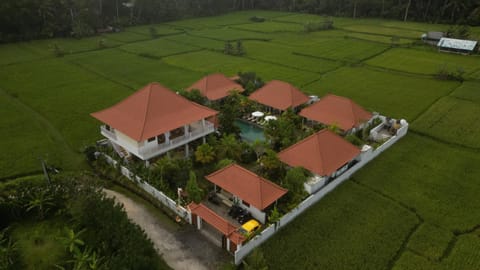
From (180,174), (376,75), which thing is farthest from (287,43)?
(180,174)

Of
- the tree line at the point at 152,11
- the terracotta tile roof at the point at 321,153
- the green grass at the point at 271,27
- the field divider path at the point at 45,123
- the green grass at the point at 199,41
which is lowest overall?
the field divider path at the point at 45,123

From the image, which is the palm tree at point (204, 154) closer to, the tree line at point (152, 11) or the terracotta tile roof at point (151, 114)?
the terracotta tile roof at point (151, 114)

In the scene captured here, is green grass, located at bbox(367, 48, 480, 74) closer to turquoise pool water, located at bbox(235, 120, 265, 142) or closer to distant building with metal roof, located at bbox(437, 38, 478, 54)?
distant building with metal roof, located at bbox(437, 38, 478, 54)

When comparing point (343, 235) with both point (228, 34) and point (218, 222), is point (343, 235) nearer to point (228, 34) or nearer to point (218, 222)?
point (218, 222)

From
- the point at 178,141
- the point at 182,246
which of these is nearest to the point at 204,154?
the point at 178,141

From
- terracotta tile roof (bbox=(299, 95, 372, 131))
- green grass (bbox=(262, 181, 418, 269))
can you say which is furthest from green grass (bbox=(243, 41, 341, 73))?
green grass (bbox=(262, 181, 418, 269))

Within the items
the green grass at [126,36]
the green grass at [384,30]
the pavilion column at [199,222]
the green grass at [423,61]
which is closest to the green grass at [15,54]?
the green grass at [126,36]
